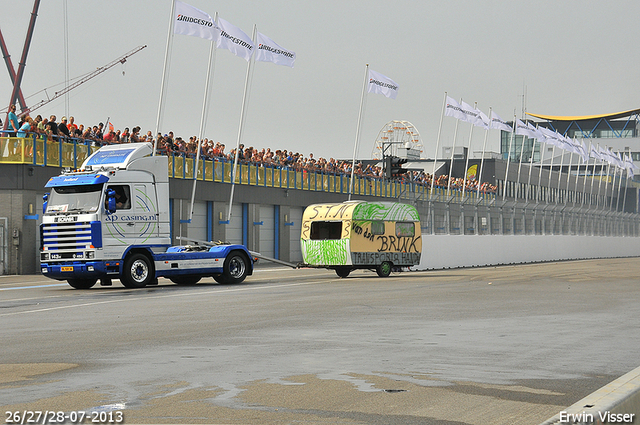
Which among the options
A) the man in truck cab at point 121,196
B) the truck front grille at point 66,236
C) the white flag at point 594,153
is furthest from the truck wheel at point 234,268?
the white flag at point 594,153

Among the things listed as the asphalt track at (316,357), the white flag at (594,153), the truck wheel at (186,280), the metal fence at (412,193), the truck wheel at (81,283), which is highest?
the white flag at (594,153)

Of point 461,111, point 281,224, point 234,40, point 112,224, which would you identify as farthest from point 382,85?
point 112,224

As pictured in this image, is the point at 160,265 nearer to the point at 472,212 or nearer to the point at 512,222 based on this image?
the point at 472,212

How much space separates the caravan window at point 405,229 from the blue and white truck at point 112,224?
9.85 m

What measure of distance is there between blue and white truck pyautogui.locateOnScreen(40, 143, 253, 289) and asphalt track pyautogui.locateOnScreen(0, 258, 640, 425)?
394 centimetres

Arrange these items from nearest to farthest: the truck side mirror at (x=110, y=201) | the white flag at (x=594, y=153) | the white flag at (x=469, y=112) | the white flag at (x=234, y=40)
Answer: the truck side mirror at (x=110, y=201) < the white flag at (x=234, y=40) < the white flag at (x=469, y=112) < the white flag at (x=594, y=153)

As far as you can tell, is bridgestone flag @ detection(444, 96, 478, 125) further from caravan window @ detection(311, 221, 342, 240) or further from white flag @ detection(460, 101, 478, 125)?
caravan window @ detection(311, 221, 342, 240)

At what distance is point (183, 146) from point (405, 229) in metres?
13.0

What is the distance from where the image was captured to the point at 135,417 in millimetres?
7125

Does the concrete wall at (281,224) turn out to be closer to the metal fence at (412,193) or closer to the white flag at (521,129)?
the metal fence at (412,193)

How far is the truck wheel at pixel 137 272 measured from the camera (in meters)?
25.7

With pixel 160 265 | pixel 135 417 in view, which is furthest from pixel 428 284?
pixel 135 417

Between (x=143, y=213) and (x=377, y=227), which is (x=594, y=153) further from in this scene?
(x=143, y=213)

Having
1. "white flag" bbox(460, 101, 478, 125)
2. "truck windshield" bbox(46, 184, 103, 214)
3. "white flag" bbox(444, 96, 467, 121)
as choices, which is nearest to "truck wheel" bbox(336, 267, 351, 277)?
"truck windshield" bbox(46, 184, 103, 214)
